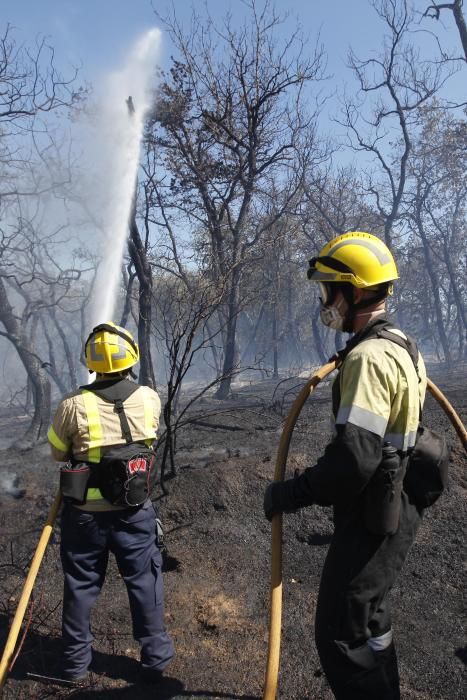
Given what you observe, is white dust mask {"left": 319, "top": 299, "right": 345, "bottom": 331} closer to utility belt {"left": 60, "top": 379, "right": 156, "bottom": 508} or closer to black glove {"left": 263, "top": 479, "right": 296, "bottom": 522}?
black glove {"left": 263, "top": 479, "right": 296, "bottom": 522}

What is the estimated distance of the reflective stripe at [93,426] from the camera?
3.06 m

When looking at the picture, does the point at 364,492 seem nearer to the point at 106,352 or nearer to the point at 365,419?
the point at 365,419

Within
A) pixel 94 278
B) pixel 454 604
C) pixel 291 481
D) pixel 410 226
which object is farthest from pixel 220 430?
pixel 410 226

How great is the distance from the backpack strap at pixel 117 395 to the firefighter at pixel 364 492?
117 centimetres

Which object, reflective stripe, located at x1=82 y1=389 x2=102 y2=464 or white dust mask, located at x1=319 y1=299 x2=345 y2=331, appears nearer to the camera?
white dust mask, located at x1=319 y1=299 x2=345 y2=331

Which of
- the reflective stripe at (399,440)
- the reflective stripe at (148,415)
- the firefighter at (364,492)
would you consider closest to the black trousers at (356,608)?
the firefighter at (364,492)

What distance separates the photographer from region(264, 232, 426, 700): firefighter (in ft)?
6.46

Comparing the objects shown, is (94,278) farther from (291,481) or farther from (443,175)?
(291,481)

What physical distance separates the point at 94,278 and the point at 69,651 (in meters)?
21.4

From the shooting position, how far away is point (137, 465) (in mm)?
3113

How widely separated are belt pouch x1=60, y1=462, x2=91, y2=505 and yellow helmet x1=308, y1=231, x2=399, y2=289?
1721 millimetres

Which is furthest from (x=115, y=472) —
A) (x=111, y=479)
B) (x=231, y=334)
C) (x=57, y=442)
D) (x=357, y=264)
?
(x=231, y=334)

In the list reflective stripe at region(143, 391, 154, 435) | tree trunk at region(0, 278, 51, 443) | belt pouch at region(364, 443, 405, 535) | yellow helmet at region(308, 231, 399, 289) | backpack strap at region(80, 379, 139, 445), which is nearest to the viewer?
belt pouch at region(364, 443, 405, 535)

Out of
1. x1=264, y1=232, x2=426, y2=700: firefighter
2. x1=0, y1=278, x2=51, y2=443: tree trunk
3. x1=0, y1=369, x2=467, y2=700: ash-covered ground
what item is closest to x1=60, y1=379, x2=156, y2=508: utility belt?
x1=0, y1=369, x2=467, y2=700: ash-covered ground
